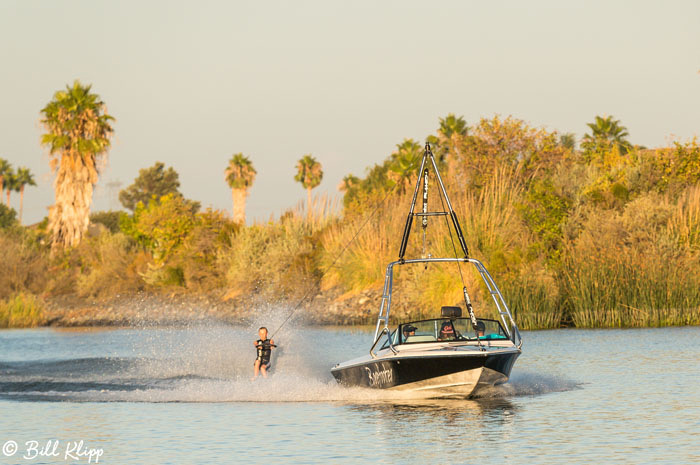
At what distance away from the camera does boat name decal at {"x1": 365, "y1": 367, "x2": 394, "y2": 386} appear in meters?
21.8

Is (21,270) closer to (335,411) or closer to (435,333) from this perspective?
(435,333)

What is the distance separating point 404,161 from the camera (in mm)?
94438

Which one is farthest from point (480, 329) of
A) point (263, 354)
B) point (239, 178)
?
point (239, 178)

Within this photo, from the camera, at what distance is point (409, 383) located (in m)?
21.7

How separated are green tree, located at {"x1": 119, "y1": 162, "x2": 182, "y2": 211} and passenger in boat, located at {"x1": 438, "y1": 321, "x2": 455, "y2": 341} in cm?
11757

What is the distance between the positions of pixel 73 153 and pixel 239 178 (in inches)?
1913

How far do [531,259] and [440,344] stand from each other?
23.9 meters

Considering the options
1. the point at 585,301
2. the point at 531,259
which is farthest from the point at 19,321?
the point at 585,301

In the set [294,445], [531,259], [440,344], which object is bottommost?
[294,445]

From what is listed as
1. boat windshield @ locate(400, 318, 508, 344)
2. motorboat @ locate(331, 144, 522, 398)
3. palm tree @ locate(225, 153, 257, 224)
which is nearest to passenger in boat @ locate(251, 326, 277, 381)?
motorboat @ locate(331, 144, 522, 398)

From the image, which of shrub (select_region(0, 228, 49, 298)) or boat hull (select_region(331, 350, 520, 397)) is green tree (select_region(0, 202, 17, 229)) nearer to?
shrub (select_region(0, 228, 49, 298))

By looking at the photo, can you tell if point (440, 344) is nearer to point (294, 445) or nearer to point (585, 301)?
point (294, 445)

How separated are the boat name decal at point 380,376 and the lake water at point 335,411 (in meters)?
0.27

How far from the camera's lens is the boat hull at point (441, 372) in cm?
2102
